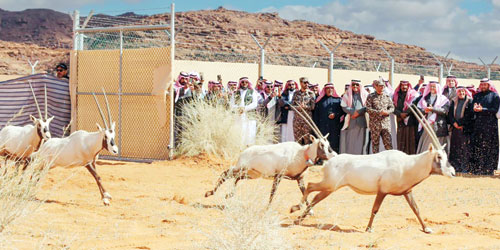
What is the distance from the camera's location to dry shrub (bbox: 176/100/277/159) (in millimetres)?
13914

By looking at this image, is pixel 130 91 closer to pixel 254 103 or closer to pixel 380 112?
pixel 254 103

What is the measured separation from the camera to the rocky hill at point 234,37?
62812 millimetres

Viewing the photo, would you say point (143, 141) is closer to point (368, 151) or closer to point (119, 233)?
point (368, 151)

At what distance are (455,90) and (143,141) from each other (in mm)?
7100

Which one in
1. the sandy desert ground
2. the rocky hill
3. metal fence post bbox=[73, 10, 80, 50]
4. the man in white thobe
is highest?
the rocky hill

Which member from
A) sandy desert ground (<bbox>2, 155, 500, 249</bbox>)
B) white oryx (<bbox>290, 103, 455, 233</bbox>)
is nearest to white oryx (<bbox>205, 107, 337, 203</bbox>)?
sandy desert ground (<bbox>2, 155, 500, 249</bbox>)

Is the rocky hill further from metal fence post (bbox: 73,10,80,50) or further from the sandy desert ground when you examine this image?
the sandy desert ground

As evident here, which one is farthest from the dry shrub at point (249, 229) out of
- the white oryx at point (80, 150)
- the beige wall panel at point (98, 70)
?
the beige wall panel at point (98, 70)

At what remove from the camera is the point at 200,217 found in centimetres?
786

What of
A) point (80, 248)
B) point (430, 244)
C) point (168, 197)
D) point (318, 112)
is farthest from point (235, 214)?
point (318, 112)

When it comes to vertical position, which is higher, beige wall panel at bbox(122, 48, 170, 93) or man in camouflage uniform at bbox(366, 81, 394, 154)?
beige wall panel at bbox(122, 48, 170, 93)

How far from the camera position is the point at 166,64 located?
47.1ft

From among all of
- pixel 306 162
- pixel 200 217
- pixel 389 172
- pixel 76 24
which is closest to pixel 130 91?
pixel 76 24

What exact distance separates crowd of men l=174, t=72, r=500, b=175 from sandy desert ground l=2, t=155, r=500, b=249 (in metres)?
1.41
